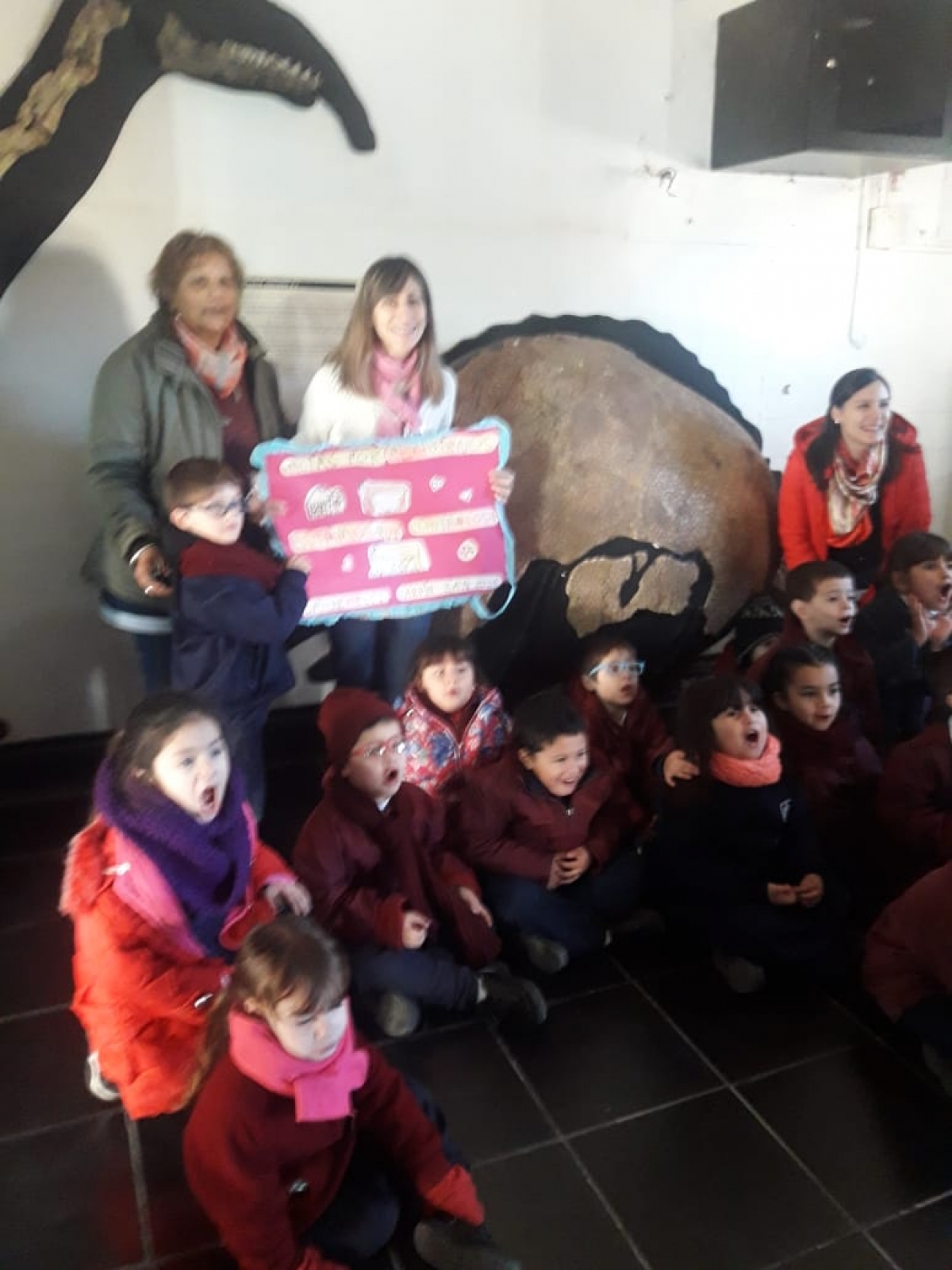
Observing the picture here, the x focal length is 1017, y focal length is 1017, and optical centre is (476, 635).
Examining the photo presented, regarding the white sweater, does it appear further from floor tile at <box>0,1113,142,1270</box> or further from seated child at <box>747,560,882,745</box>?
floor tile at <box>0,1113,142,1270</box>

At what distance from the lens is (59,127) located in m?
2.51

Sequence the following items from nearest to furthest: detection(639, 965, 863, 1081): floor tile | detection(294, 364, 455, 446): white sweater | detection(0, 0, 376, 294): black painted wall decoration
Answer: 1. detection(639, 965, 863, 1081): floor tile
2. detection(294, 364, 455, 446): white sweater
3. detection(0, 0, 376, 294): black painted wall decoration

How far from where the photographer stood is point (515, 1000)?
6.25 ft

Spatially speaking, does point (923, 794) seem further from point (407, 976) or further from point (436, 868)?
point (407, 976)

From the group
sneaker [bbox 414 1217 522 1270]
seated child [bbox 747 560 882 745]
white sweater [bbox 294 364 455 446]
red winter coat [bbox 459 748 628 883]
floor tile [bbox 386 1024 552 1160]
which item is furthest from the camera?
seated child [bbox 747 560 882 745]

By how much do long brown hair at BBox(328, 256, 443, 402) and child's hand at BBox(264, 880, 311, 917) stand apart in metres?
1.15

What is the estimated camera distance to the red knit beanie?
190 centimetres

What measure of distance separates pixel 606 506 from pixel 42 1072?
194 centimetres

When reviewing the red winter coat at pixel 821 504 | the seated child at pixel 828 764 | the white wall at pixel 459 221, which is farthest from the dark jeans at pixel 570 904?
the white wall at pixel 459 221

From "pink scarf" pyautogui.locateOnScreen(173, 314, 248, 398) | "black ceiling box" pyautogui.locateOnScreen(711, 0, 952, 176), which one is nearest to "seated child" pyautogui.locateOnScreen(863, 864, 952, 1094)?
"pink scarf" pyautogui.locateOnScreen(173, 314, 248, 398)

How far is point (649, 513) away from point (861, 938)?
1292mm

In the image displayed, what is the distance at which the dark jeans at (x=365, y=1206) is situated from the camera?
139 cm

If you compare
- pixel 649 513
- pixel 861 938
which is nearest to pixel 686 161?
pixel 649 513

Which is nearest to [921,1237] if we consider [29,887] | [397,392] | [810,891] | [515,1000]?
[810,891]
